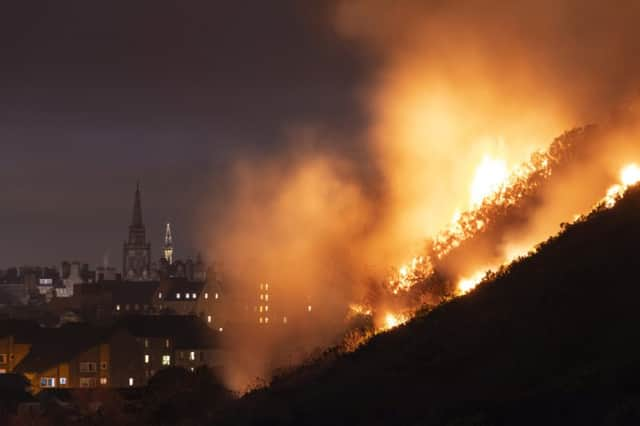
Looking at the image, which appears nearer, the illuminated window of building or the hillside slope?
the hillside slope

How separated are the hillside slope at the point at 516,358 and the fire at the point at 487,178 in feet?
23.1

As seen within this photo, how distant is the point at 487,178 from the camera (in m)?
41.8

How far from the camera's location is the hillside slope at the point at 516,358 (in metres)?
21.3

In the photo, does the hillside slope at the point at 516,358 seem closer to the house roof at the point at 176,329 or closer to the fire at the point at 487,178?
the fire at the point at 487,178

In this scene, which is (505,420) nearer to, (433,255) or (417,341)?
(417,341)

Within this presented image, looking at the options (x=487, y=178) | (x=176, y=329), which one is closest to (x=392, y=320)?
(x=487, y=178)

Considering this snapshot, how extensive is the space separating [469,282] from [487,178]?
5.89 metres

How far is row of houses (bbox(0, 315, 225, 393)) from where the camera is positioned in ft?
284

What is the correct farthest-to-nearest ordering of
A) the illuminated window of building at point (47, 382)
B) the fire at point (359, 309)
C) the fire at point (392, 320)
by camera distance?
the illuminated window of building at point (47, 382)
the fire at point (359, 309)
the fire at point (392, 320)

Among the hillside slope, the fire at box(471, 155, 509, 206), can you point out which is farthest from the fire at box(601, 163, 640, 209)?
the fire at box(471, 155, 509, 206)

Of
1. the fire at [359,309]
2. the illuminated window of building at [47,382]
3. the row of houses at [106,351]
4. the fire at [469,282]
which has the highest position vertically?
the row of houses at [106,351]

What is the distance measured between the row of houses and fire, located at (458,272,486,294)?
47881 mm

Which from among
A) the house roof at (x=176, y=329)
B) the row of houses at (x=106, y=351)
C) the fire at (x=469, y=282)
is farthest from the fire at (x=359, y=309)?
the house roof at (x=176, y=329)

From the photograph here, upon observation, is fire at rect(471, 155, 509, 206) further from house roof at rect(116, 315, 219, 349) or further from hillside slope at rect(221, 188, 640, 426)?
house roof at rect(116, 315, 219, 349)
